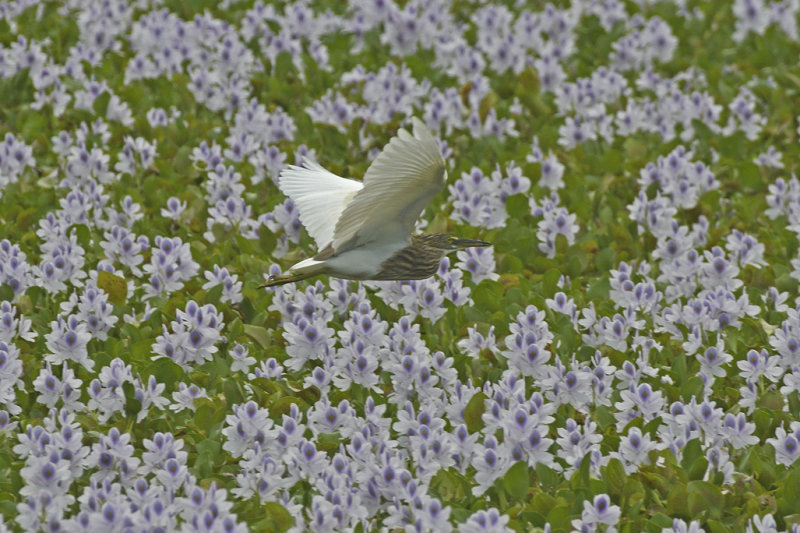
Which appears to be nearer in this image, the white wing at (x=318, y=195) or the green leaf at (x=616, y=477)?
the green leaf at (x=616, y=477)

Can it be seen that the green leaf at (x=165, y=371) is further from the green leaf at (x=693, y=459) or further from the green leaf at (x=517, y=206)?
the green leaf at (x=517, y=206)

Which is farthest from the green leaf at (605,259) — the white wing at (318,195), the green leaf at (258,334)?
the green leaf at (258,334)

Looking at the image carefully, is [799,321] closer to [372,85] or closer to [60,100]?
[372,85]

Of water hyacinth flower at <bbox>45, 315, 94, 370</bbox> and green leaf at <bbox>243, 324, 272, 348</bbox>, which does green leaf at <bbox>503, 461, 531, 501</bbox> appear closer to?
green leaf at <bbox>243, 324, 272, 348</bbox>

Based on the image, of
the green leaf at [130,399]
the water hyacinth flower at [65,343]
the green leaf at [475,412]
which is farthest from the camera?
the water hyacinth flower at [65,343]

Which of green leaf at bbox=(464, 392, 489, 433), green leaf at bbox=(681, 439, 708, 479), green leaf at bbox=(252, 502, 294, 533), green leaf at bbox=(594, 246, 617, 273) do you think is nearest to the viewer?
green leaf at bbox=(252, 502, 294, 533)

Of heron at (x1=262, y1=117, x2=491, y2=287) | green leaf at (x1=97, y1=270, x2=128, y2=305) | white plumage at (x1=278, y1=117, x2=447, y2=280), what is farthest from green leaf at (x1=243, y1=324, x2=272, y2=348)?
green leaf at (x1=97, y1=270, x2=128, y2=305)

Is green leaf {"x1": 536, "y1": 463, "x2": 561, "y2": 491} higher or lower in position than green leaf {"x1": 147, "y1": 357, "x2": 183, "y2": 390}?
lower

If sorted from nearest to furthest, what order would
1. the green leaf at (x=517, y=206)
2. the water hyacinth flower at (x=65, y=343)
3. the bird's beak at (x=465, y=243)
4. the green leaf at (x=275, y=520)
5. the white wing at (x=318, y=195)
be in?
the green leaf at (x=275, y=520) → the water hyacinth flower at (x=65, y=343) → the bird's beak at (x=465, y=243) → the white wing at (x=318, y=195) → the green leaf at (x=517, y=206)
